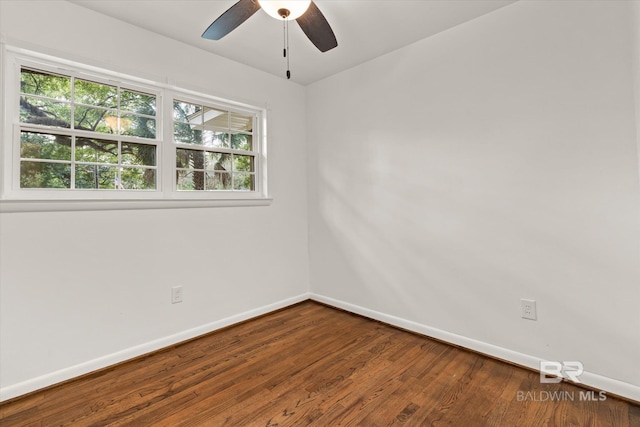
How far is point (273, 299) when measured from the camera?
330 cm

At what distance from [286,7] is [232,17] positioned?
36cm

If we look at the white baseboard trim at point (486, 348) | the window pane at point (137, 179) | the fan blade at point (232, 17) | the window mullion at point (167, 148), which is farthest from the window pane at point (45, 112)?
the white baseboard trim at point (486, 348)

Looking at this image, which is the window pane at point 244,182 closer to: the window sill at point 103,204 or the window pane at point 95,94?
the window sill at point 103,204

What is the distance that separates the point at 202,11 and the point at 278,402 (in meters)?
2.64

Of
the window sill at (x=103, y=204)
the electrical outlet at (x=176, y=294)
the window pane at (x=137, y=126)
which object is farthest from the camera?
the electrical outlet at (x=176, y=294)

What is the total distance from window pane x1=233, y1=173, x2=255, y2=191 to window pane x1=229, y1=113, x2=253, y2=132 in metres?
0.47

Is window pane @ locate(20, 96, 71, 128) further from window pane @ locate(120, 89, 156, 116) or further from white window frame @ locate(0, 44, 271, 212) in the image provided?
window pane @ locate(120, 89, 156, 116)

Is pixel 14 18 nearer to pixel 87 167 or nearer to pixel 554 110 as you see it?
pixel 87 167

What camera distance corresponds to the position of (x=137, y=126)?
8.07 feet

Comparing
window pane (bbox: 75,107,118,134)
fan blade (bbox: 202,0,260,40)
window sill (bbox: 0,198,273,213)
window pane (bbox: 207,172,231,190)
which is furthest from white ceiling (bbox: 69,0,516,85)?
window sill (bbox: 0,198,273,213)

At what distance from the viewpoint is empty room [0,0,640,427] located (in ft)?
5.90

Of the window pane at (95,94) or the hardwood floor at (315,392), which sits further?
the window pane at (95,94)

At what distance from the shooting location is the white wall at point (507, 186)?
1813mm

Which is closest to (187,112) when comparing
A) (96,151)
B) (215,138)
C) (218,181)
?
(215,138)
